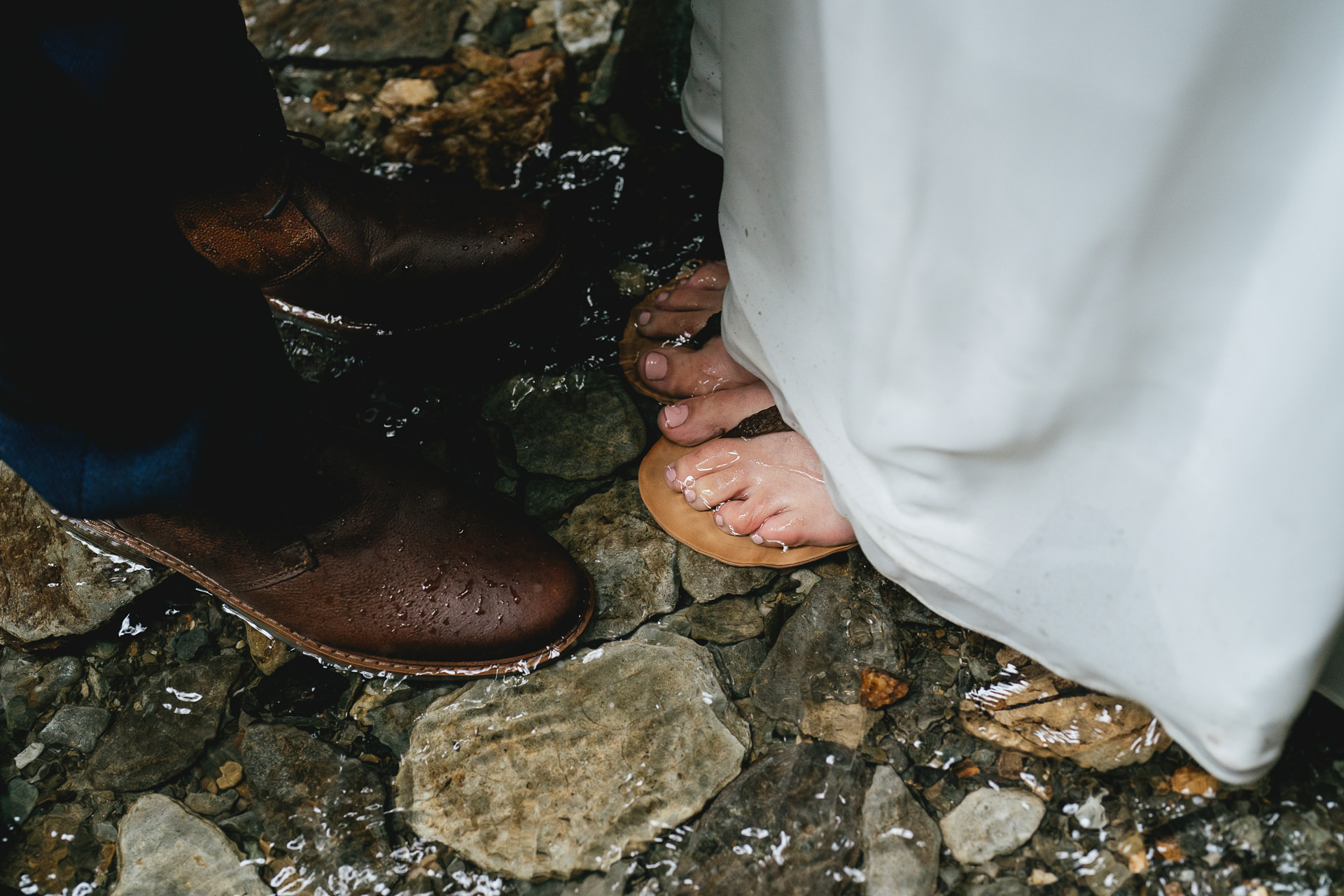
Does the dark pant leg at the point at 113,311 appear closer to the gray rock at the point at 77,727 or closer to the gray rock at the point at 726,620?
the gray rock at the point at 77,727

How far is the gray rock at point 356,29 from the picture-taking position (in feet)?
5.67

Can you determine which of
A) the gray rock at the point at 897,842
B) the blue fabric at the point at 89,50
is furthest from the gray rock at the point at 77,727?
the gray rock at the point at 897,842

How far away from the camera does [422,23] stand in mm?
1757

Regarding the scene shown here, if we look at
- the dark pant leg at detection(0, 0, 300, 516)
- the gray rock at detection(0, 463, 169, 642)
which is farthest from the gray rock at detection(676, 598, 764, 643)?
the gray rock at detection(0, 463, 169, 642)

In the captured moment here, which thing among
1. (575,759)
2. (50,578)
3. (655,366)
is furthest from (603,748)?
(50,578)

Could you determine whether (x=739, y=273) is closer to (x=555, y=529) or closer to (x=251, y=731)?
(x=555, y=529)

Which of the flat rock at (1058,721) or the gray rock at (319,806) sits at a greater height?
the flat rock at (1058,721)

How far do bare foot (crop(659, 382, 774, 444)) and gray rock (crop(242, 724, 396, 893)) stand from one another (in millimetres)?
600

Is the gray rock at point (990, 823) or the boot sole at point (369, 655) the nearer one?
the gray rock at point (990, 823)

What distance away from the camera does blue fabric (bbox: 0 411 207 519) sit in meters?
0.73

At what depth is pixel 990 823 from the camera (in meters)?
0.89

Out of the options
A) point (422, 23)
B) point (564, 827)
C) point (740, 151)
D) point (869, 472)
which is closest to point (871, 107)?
point (740, 151)

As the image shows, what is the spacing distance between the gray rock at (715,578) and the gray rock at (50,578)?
2.44 ft

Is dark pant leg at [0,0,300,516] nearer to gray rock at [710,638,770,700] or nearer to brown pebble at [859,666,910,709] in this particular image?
gray rock at [710,638,770,700]
